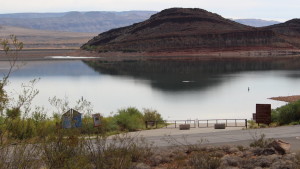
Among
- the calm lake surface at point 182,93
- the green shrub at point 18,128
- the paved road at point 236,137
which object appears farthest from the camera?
the calm lake surface at point 182,93

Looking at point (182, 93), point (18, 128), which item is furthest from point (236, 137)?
point (182, 93)

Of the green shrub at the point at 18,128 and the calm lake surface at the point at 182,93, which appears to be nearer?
the green shrub at the point at 18,128

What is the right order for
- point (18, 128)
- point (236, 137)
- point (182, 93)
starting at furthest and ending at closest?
1. point (182, 93)
2. point (236, 137)
3. point (18, 128)

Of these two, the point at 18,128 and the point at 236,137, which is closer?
the point at 18,128

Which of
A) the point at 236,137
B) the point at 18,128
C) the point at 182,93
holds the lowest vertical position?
the point at 236,137

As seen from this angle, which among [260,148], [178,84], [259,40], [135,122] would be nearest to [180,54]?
[259,40]

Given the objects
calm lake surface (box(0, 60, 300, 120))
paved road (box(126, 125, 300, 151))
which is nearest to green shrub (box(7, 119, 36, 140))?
paved road (box(126, 125, 300, 151))

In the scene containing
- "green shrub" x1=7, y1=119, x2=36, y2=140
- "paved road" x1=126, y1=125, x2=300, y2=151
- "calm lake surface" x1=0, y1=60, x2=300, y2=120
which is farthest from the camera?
"calm lake surface" x1=0, y1=60, x2=300, y2=120

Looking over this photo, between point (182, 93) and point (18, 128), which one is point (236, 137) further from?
point (182, 93)

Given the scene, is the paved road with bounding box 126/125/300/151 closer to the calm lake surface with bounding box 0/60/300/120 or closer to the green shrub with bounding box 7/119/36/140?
the green shrub with bounding box 7/119/36/140

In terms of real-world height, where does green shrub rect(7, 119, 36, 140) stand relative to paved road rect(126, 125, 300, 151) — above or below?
above

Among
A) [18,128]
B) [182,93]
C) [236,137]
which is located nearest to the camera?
[18,128]

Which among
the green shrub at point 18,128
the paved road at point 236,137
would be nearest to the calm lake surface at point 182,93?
the paved road at point 236,137

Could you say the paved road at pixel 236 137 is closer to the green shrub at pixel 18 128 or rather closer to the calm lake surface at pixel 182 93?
the green shrub at pixel 18 128
